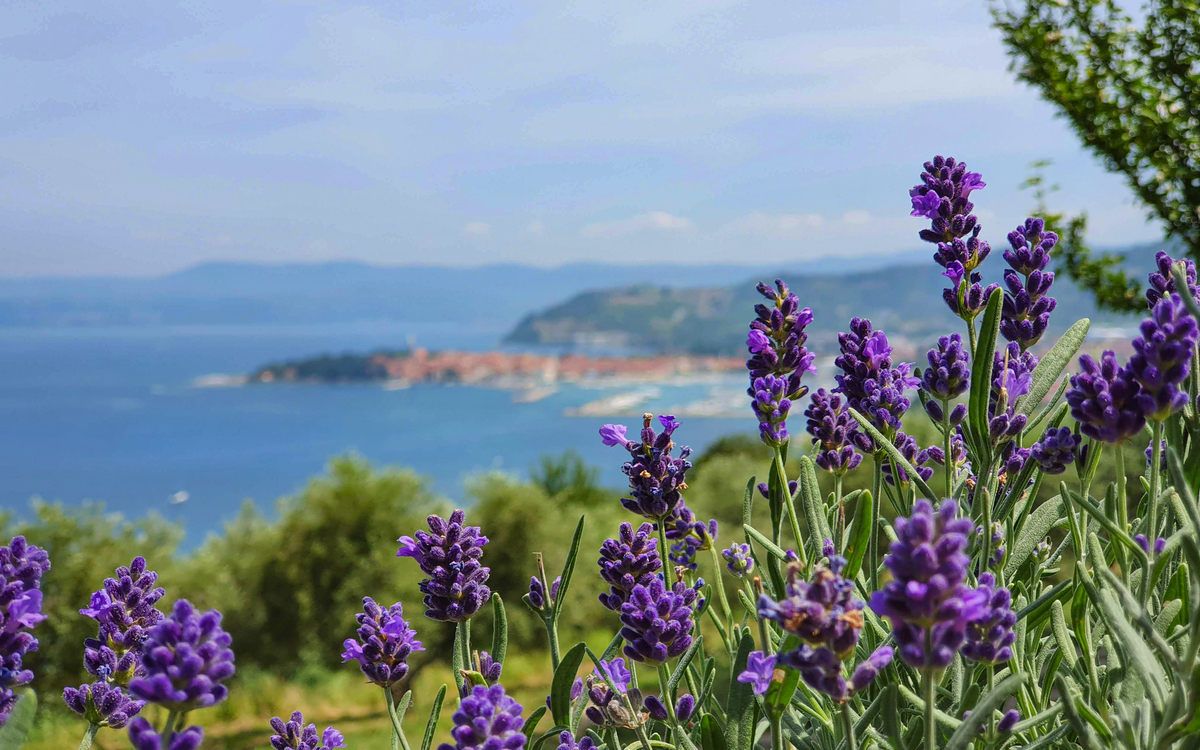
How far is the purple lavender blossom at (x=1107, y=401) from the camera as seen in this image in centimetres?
70

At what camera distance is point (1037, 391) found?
39.8 inches

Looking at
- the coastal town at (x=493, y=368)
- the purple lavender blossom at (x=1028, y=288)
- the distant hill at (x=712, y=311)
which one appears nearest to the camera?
the purple lavender blossom at (x=1028, y=288)

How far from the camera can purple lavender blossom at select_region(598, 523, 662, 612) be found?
3.44 ft

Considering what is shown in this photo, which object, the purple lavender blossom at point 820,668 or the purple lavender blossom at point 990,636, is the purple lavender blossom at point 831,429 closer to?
the purple lavender blossom at point 990,636

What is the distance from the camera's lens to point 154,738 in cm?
54

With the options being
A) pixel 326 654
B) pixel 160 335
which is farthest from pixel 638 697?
pixel 160 335

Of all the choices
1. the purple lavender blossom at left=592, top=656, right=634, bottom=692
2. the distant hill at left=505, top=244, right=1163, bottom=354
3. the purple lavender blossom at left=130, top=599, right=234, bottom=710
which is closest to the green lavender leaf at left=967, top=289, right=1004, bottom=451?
the purple lavender blossom at left=592, top=656, right=634, bottom=692

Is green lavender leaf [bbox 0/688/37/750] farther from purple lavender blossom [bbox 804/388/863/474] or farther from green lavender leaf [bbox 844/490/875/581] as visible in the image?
purple lavender blossom [bbox 804/388/863/474]

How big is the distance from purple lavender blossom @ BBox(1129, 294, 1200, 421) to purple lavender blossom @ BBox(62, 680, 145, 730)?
993mm

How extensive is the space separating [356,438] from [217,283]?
6367 centimetres

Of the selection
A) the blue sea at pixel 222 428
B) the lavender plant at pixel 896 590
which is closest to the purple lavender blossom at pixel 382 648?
the lavender plant at pixel 896 590

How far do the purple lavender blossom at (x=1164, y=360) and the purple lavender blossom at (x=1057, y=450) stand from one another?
0.23 meters

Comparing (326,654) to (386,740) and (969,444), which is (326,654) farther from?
(969,444)

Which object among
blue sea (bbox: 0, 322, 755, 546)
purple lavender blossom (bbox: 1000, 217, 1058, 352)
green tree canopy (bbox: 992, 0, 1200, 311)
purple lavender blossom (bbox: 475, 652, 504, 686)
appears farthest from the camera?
blue sea (bbox: 0, 322, 755, 546)
